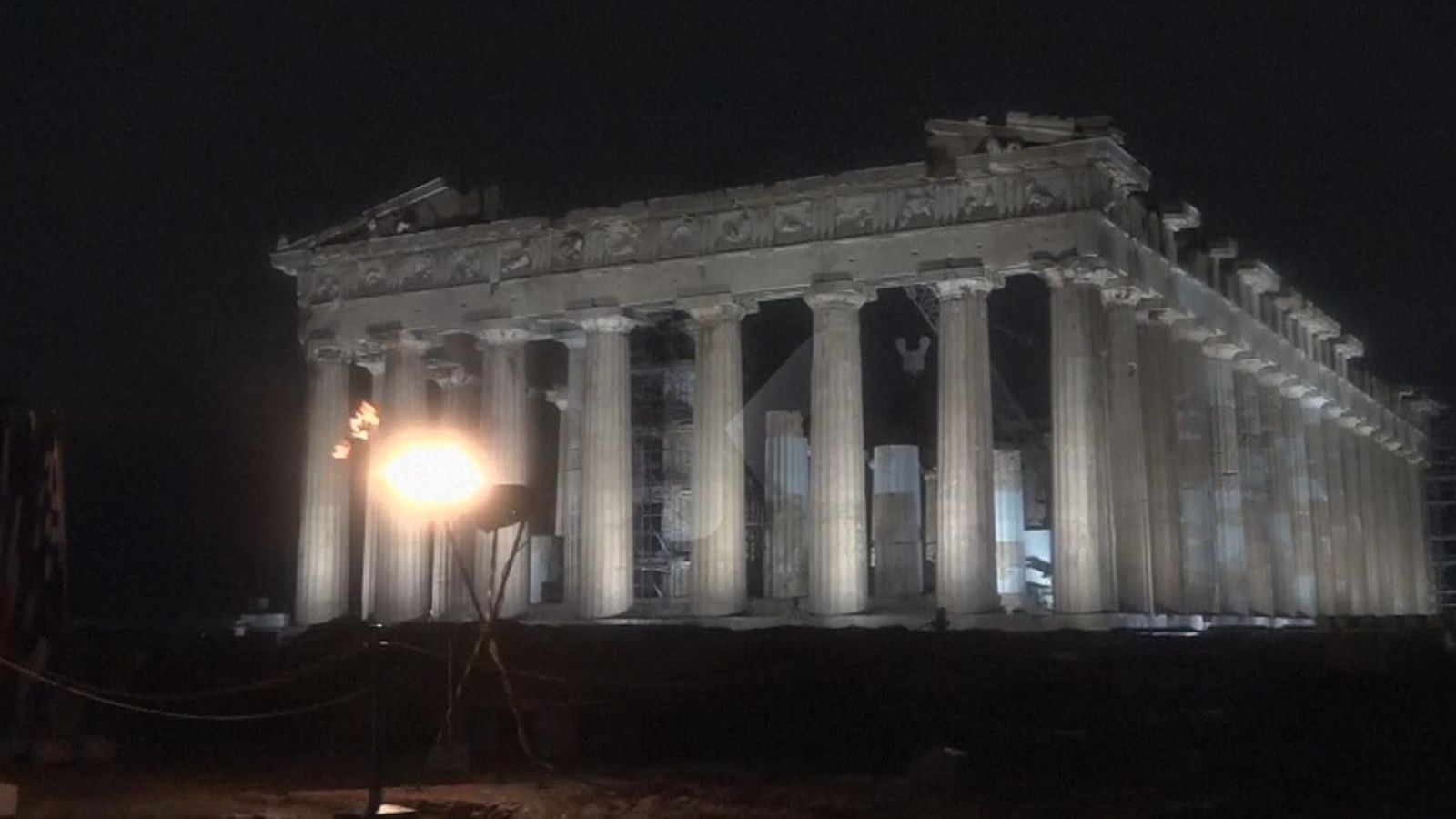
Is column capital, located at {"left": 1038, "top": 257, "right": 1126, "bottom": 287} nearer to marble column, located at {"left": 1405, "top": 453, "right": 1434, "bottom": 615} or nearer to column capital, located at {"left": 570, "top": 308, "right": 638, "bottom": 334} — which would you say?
column capital, located at {"left": 570, "top": 308, "right": 638, "bottom": 334}

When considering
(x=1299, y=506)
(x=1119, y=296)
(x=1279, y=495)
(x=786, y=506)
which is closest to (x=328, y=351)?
(x=786, y=506)

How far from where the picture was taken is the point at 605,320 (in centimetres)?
4184

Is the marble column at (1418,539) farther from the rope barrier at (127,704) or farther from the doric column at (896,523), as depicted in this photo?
the rope barrier at (127,704)

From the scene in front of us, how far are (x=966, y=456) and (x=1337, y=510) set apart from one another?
21569 millimetres

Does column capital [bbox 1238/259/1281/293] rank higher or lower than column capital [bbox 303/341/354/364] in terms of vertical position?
higher

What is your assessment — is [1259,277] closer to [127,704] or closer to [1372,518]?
[1372,518]

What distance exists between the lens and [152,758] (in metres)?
25.2

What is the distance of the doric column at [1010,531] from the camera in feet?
141

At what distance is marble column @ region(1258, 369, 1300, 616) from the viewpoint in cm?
4647

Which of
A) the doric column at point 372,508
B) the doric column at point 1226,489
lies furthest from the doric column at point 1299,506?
Result: the doric column at point 372,508

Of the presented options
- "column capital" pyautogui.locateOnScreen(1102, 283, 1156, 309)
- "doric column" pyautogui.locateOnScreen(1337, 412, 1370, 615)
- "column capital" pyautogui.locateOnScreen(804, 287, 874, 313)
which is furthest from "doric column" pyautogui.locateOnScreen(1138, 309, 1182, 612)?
"doric column" pyautogui.locateOnScreen(1337, 412, 1370, 615)

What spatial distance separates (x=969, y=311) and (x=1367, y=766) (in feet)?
61.5

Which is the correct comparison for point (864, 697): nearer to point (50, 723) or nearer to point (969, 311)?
point (50, 723)

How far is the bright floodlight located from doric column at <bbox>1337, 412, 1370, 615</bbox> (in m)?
39.9
